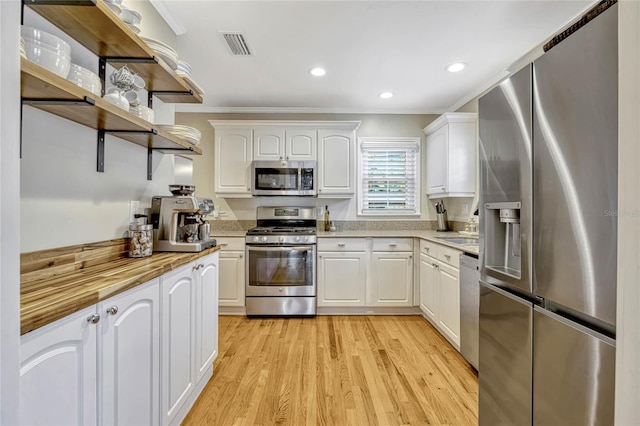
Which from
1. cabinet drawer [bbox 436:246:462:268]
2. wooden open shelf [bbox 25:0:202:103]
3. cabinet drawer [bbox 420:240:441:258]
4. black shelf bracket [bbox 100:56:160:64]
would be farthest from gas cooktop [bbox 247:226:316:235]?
black shelf bracket [bbox 100:56:160:64]

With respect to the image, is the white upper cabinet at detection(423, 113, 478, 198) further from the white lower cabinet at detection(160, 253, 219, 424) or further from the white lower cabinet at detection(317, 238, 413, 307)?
the white lower cabinet at detection(160, 253, 219, 424)

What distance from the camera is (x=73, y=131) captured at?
4.23 feet

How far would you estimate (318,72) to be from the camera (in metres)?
2.86

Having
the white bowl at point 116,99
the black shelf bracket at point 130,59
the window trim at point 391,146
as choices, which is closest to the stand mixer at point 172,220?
the white bowl at point 116,99

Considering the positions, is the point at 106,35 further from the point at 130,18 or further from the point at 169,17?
the point at 169,17

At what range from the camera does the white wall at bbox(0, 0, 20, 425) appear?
1.31 ft

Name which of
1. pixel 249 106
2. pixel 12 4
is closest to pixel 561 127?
pixel 12 4

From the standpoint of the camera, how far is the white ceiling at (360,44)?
1.97 metres

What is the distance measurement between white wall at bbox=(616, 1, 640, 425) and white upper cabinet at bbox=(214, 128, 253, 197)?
135 inches

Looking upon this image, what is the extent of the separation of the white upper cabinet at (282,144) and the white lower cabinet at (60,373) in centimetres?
282

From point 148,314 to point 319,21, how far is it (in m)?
2.06

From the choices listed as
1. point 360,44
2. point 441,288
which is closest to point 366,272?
point 441,288

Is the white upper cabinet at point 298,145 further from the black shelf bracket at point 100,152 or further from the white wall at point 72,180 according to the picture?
the black shelf bracket at point 100,152

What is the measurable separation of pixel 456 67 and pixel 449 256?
1.69 metres
